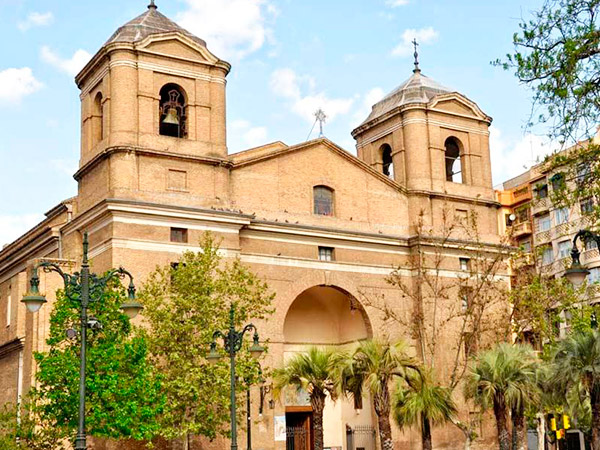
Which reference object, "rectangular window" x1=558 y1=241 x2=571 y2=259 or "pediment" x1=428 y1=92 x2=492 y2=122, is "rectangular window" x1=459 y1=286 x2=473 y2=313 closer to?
"pediment" x1=428 y1=92 x2=492 y2=122

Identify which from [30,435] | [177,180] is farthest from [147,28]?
[30,435]

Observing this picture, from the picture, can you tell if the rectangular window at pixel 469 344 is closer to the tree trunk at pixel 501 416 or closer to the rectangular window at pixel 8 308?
the tree trunk at pixel 501 416

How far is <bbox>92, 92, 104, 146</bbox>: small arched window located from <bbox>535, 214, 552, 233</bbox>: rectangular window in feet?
114

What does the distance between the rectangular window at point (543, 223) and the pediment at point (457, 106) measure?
59.2 ft

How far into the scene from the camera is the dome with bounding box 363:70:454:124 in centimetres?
4444

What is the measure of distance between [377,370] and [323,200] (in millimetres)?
15460

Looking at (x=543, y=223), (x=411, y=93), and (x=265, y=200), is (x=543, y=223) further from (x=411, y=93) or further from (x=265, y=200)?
(x=265, y=200)

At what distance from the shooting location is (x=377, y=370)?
26.5 metres

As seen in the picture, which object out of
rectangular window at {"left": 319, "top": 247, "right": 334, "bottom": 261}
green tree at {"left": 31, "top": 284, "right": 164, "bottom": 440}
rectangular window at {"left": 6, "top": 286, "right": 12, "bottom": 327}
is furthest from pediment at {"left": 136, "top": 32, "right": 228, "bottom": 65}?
rectangular window at {"left": 6, "top": 286, "right": 12, "bottom": 327}

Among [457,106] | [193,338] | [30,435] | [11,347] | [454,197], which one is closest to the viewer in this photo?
[30,435]

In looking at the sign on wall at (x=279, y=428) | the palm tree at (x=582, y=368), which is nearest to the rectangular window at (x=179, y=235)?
the sign on wall at (x=279, y=428)

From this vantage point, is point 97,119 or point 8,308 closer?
point 97,119

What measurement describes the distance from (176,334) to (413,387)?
8.55 meters

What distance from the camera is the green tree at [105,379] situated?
2820cm
